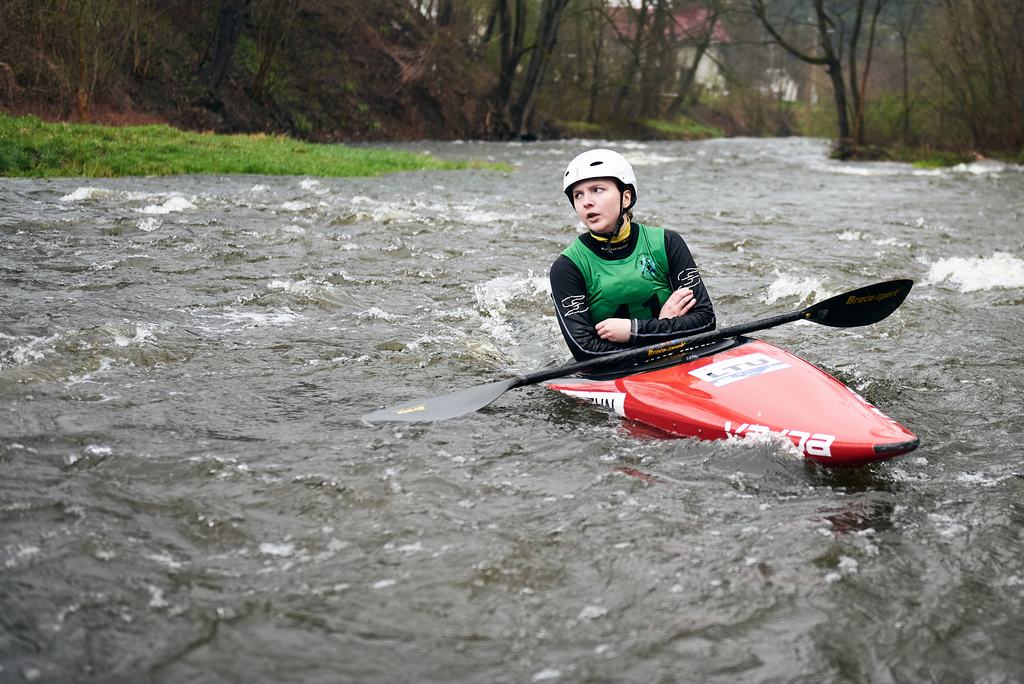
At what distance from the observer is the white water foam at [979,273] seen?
774cm

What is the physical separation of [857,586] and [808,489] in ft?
2.60

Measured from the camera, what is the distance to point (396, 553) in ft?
10.3

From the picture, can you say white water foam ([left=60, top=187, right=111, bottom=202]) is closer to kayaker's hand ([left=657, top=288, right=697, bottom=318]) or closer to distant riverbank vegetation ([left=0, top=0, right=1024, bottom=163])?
distant riverbank vegetation ([left=0, top=0, right=1024, bottom=163])

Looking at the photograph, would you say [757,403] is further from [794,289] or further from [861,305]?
[794,289]

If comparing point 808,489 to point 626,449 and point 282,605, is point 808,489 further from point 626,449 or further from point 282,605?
point 282,605

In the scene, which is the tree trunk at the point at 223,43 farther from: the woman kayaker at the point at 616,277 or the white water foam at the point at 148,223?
the woman kayaker at the point at 616,277

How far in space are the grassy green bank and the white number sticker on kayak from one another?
33.4 feet

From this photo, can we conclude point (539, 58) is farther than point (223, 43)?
Yes

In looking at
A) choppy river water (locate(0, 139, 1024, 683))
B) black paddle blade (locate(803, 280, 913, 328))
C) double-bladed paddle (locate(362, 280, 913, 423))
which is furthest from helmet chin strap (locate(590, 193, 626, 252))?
black paddle blade (locate(803, 280, 913, 328))

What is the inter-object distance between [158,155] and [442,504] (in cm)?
1219

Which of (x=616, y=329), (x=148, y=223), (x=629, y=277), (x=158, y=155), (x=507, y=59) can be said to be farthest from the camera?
(x=507, y=59)

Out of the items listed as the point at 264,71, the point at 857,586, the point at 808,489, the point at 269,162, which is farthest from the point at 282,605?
the point at 264,71

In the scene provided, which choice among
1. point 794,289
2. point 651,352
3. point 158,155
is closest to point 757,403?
point 651,352

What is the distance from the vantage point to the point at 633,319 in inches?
193
